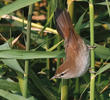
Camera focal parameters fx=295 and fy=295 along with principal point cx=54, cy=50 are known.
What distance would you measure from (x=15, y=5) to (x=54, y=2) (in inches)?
6.8

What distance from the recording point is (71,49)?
4.39ft

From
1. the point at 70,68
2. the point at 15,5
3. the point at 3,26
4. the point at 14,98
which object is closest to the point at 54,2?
the point at 15,5

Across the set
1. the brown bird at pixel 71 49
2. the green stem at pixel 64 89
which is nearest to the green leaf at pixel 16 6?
the brown bird at pixel 71 49

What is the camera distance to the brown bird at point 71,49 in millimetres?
1260

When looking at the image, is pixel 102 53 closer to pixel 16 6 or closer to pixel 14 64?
pixel 14 64

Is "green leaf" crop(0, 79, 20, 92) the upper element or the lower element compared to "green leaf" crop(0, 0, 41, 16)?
lower

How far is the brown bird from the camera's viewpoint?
4.13ft

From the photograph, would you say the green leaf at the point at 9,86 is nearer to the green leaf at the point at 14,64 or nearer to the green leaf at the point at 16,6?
the green leaf at the point at 14,64

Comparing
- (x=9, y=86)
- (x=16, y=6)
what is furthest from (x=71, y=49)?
(x=9, y=86)

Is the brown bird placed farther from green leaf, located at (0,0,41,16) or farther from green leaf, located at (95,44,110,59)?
green leaf, located at (95,44,110,59)

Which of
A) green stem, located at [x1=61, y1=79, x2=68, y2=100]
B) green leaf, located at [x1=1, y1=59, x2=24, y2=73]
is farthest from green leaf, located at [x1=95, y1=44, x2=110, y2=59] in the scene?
green leaf, located at [x1=1, y1=59, x2=24, y2=73]

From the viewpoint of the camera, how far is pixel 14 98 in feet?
4.99

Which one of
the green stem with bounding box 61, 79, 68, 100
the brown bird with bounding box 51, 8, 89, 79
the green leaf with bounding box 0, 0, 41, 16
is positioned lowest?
the green stem with bounding box 61, 79, 68, 100

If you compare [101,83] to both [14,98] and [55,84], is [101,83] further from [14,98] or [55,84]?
[14,98]
